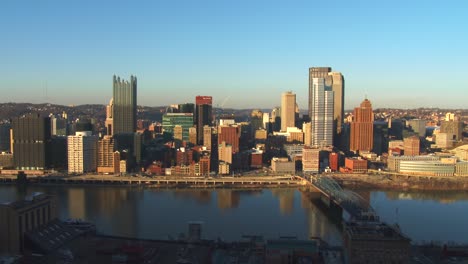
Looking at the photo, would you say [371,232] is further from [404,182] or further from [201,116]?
[201,116]

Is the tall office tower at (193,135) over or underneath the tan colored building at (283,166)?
over

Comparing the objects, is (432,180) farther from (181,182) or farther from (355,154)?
(181,182)

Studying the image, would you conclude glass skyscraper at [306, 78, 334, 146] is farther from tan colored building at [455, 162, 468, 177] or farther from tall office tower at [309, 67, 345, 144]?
tan colored building at [455, 162, 468, 177]

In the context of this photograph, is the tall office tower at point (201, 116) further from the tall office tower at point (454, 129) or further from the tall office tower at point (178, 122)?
the tall office tower at point (454, 129)

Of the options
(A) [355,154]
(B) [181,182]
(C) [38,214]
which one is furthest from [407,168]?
(C) [38,214]

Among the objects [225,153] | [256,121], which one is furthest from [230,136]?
[256,121]

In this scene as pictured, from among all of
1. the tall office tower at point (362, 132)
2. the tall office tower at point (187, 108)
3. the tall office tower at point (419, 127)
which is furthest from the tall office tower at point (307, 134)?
the tall office tower at point (419, 127)
